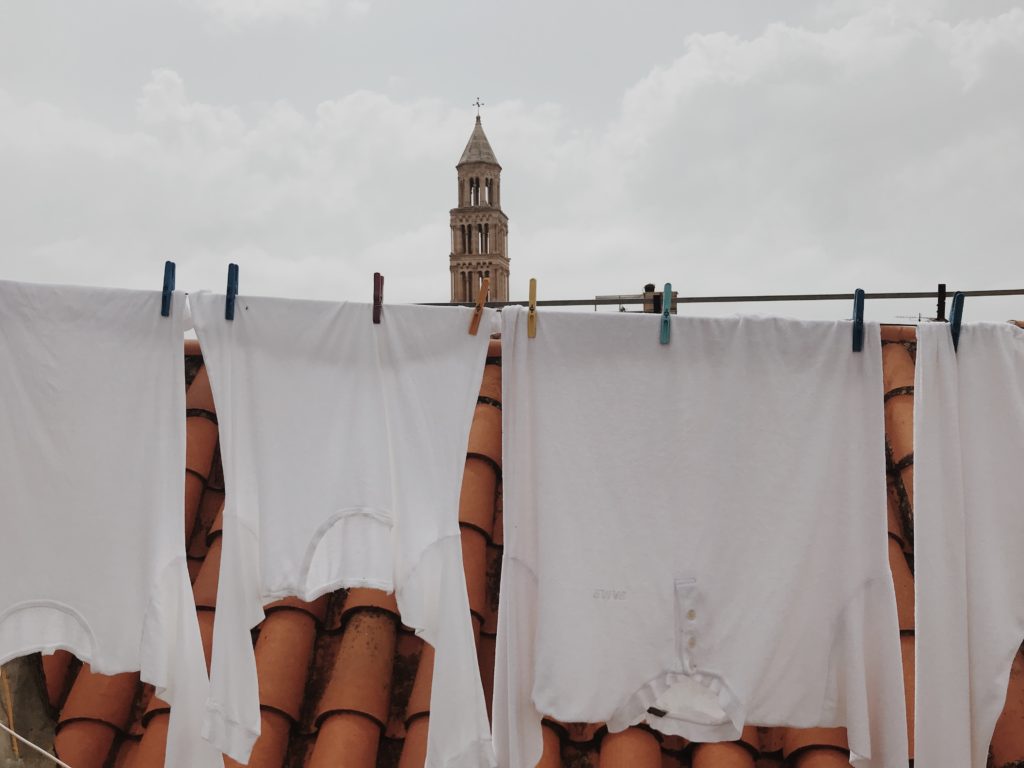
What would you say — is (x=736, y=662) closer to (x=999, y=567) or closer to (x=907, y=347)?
(x=999, y=567)

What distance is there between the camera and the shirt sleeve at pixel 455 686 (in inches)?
82.0

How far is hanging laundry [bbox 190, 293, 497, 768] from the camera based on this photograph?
2.20 meters

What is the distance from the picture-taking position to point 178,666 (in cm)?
216

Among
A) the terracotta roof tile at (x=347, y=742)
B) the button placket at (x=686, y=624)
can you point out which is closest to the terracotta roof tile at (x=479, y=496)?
the terracotta roof tile at (x=347, y=742)

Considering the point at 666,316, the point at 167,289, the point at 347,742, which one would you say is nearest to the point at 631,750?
the point at 347,742

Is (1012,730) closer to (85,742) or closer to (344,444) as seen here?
(344,444)

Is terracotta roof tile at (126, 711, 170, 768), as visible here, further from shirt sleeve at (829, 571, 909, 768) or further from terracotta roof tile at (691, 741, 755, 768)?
shirt sleeve at (829, 571, 909, 768)

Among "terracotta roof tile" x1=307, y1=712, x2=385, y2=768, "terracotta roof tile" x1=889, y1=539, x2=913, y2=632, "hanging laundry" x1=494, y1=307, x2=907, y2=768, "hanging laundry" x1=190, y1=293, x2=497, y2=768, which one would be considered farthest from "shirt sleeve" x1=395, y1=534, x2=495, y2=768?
"terracotta roof tile" x1=889, y1=539, x2=913, y2=632

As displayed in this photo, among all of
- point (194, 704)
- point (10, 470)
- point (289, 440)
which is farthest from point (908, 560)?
point (10, 470)

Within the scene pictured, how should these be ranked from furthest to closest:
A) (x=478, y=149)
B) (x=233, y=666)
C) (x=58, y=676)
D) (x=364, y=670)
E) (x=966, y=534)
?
(x=478, y=149) < (x=58, y=676) < (x=364, y=670) < (x=966, y=534) < (x=233, y=666)

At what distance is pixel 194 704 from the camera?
2.14 meters

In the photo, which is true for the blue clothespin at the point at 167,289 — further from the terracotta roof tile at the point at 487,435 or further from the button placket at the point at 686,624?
the button placket at the point at 686,624

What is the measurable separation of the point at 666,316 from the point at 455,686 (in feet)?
3.76

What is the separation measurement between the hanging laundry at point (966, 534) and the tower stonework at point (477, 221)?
1615 inches
